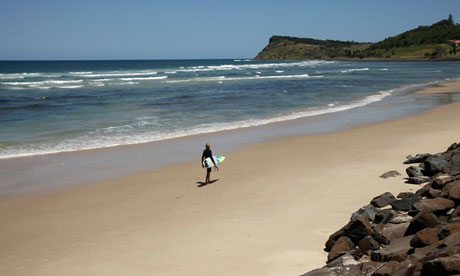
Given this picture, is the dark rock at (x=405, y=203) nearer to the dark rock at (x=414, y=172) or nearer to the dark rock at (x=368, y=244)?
the dark rock at (x=368, y=244)

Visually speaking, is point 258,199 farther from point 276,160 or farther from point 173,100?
point 173,100

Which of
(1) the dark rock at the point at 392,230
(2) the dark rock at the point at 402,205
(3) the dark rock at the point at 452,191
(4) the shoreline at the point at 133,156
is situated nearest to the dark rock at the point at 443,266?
(1) the dark rock at the point at 392,230

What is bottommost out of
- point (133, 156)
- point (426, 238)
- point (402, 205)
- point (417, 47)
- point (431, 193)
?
point (133, 156)

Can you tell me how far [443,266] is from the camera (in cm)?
360

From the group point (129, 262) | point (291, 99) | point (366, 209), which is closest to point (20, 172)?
point (129, 262)

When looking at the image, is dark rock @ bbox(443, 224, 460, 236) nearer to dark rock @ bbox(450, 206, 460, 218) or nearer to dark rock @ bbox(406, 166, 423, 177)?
dark rock @ bbox(450, 206, 460, 218)

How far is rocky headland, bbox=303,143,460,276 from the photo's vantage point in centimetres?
401

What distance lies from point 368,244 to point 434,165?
171 inches

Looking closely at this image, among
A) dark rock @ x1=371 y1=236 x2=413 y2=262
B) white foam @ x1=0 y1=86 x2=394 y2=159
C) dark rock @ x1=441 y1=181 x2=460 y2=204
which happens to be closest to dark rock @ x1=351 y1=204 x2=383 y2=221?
dark rock @ x1=441 y1=181 x2=460 y2=204

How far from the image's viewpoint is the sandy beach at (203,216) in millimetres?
6199

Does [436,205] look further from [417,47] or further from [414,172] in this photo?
[417,47]

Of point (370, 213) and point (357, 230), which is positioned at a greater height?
point (357, 230)

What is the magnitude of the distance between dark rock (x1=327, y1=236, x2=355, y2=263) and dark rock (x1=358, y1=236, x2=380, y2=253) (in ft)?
0.51

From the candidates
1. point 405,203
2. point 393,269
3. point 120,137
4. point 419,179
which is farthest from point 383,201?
point 120,137
